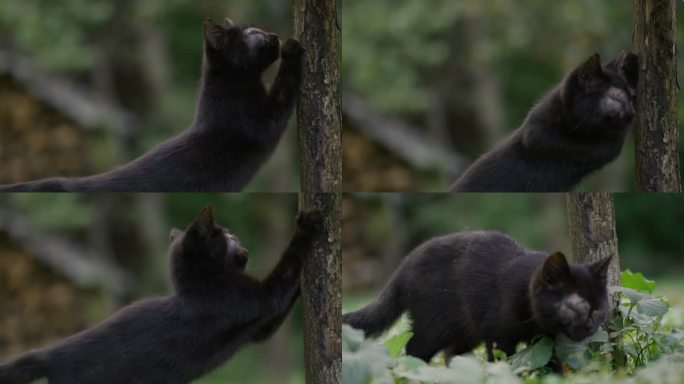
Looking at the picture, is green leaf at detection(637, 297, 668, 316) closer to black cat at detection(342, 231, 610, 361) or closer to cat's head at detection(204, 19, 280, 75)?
black cat at detection(342, 231, 610, 361)

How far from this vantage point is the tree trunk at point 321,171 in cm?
350

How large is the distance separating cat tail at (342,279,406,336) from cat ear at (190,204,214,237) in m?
0.87

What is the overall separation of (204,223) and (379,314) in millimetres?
983

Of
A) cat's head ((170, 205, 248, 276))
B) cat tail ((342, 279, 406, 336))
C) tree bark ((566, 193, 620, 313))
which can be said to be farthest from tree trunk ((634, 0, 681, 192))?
cat's head ((170, 205, 248, 276))

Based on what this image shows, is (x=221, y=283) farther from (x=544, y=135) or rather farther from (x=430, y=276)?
(x=544, y=135)

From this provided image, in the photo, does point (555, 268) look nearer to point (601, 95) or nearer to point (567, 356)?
point (567, 356)

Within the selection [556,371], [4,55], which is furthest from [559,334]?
[4,55]

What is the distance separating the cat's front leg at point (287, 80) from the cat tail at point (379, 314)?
41.2 inches

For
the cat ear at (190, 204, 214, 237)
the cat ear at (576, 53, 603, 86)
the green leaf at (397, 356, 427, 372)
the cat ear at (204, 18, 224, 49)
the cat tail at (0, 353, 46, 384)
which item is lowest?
the green leaf at (397, 356, 427, 372)

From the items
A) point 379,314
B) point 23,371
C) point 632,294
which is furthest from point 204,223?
point 632,294

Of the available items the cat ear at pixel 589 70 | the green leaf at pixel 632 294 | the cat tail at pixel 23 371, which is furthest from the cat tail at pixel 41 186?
the green leaf at pixel 632 294

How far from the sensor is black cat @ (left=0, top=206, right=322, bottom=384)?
11.7ft

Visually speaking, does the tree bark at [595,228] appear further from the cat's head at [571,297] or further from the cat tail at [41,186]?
the cat tail at [41,186]

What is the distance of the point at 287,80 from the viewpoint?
355 centimetres
